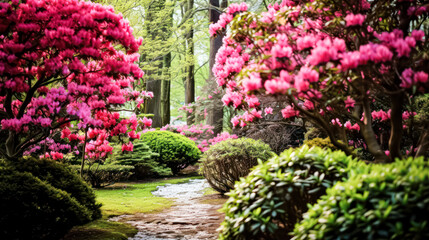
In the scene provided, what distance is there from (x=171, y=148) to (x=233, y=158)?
645 centimetres

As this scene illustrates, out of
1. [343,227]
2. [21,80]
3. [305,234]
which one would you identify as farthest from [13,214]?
[343,227]

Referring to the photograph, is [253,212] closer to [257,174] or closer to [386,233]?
[257,174]

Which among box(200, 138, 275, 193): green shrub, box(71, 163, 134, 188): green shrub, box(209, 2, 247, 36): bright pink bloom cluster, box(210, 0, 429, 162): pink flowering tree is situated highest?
box(209, 2, 247, 36): bright pink bloom cluster

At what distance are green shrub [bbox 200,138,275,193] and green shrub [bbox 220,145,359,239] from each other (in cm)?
332

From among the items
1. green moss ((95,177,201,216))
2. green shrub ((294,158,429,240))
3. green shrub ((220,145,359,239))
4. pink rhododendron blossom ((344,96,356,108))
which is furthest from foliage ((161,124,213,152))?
green shrub ((294,158,429,240))

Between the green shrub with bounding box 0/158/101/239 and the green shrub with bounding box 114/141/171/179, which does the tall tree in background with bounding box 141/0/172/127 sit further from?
the green shrub with bounding box 0/158/101/239

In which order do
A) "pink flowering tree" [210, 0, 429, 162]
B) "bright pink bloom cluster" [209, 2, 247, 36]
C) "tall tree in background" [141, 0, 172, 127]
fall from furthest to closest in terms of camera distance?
"tall tree in background" [141, 0, 172, 127] < "bright pink bloom cluster" [209, 2, 247, 36] < "pink flowering tree" [210, 0, 429, 162]

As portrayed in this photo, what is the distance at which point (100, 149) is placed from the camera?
6824mm

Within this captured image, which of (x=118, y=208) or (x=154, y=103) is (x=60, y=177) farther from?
(x=154, y=103)

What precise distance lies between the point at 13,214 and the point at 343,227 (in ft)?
9.97

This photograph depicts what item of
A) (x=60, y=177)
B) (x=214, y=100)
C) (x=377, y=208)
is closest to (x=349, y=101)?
(x=377, y=208)

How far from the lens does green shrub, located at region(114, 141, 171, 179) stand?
10789 millimetres

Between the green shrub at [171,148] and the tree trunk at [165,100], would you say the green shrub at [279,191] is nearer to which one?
the green shrub at [171,148]

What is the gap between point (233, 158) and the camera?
6395 millimetres
